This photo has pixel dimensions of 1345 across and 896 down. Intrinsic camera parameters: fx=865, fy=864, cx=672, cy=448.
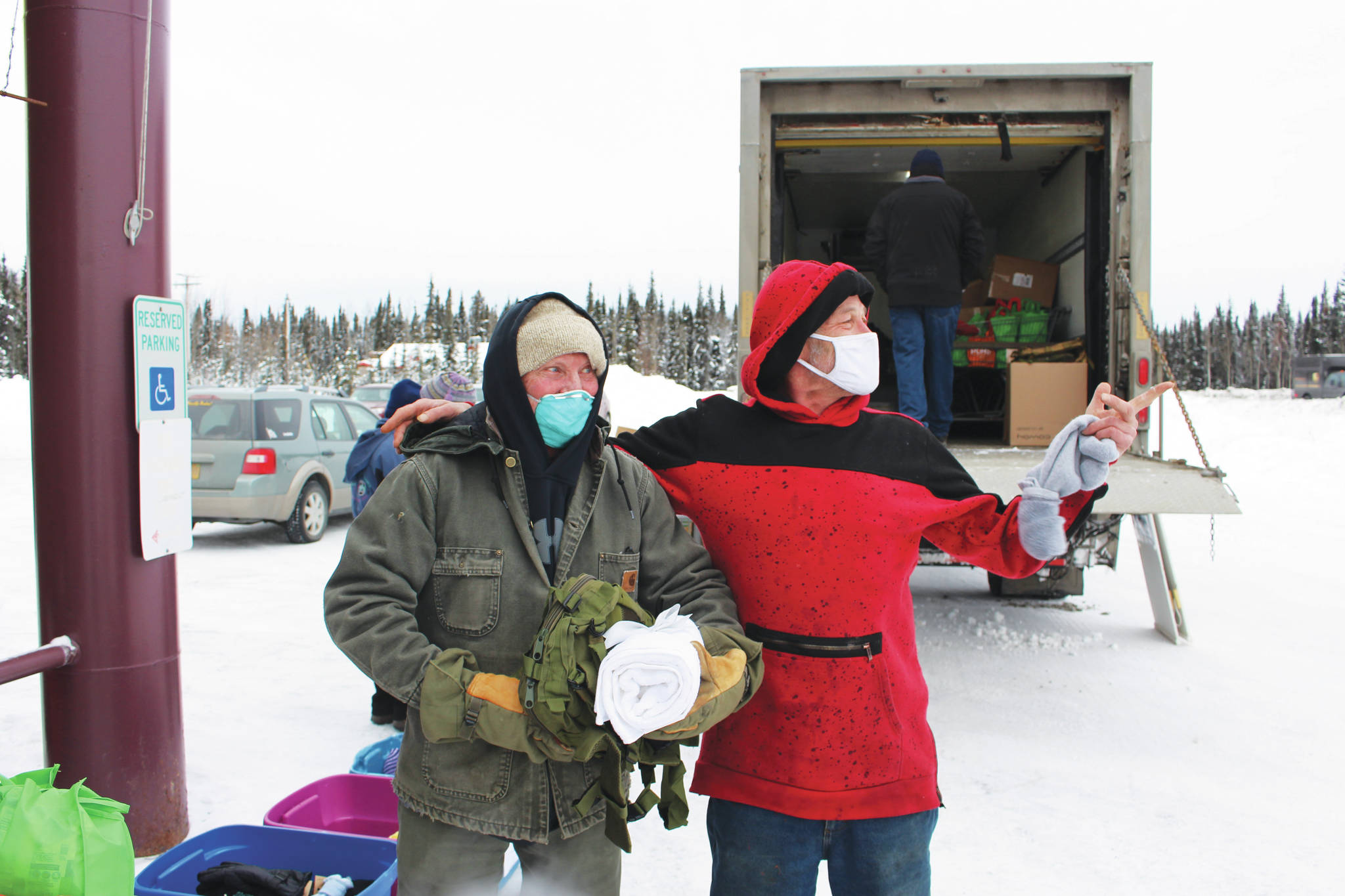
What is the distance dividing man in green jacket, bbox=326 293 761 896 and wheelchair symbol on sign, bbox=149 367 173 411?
1.60 metres

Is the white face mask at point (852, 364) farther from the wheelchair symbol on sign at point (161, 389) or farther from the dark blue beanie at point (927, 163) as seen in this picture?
the dark blue beanie at point (927, 163)

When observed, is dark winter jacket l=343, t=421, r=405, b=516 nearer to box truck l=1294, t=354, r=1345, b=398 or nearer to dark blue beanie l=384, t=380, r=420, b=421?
dark blue beanie l=384, t=380, r=420, b=421

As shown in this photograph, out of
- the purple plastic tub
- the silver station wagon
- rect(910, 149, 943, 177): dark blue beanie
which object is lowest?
the purple plastic tub

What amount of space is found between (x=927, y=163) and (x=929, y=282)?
0.82m

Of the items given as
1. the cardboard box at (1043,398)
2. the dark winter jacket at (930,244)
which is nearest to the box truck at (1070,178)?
the cardboard box at (1043,398)

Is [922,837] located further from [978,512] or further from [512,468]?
[512,468]

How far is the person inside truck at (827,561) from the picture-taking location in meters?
1.80

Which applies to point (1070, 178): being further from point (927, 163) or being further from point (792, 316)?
point (792, 316)

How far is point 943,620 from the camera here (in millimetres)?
6074

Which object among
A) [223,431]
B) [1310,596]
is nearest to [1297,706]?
[1310,596]

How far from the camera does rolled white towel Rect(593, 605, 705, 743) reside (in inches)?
56.8

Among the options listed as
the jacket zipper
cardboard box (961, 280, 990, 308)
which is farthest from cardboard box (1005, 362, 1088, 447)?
the jacket zipper

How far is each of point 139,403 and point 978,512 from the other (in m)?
2.61

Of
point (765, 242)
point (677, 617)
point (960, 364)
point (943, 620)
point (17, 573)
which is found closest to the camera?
point (677, 617)
